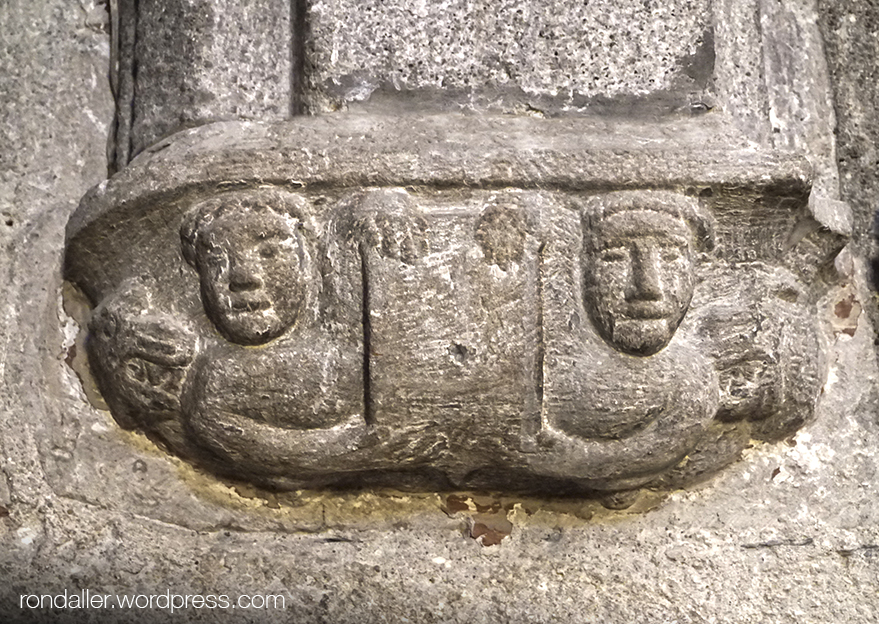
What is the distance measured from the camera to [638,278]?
44.1 inches

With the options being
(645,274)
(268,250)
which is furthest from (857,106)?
(268,250)

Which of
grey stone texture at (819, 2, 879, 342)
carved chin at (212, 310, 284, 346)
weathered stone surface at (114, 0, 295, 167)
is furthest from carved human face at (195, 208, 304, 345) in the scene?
grey stone texture at (819, 2, 879, 342)

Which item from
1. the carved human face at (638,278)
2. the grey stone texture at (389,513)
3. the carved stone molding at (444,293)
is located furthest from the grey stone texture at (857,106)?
the carved human face at (638,278)

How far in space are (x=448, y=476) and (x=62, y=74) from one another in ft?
2.56

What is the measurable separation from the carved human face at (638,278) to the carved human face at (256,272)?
0.35 metres

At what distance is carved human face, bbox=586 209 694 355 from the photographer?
1118mm

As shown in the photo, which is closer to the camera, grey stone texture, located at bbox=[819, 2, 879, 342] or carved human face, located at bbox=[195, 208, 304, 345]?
carved human face, located at bbox=[195, 208, 304, 345]

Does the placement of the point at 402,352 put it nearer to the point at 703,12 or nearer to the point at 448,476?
the point at 448,476

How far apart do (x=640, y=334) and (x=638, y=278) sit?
0.06m

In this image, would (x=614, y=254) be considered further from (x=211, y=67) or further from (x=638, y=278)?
(x=211, y=67)

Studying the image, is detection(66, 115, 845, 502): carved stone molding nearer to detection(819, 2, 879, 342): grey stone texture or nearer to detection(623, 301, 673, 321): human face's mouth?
detection(623, 301, 673, 321): human face's mouth

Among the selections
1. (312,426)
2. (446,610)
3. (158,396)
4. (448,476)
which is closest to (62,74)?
(158,396)

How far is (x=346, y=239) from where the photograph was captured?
1119 millimetres

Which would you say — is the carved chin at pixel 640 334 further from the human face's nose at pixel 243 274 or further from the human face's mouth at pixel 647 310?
the human face's nose at pixel 243 274
